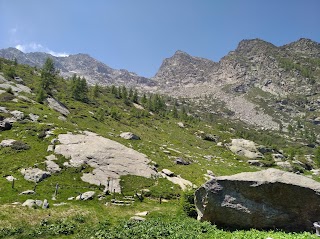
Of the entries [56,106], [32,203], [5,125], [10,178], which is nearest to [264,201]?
[32,203]

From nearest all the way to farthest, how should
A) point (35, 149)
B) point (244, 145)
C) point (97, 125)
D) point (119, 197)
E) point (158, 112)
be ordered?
point (119, 197)
point (35, 149)
point (97, 125)
point (244, 145)
point (158, 112)

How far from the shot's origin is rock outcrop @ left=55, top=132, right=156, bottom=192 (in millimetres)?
45844

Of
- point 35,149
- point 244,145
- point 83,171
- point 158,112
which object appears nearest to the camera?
point 83,171

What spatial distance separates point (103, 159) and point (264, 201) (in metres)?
30.6

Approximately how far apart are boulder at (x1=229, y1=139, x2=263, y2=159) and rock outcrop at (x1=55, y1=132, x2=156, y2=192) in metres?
63.2

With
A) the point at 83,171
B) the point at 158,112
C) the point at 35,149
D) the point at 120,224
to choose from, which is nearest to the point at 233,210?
the point at 120,224

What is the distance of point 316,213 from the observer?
27.6 meters

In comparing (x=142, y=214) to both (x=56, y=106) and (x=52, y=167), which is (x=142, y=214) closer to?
(x=52, y=167)

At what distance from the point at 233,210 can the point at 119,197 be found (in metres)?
17.7

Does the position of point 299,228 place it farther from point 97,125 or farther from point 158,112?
point 158,112

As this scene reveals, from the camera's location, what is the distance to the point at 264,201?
95.5ft

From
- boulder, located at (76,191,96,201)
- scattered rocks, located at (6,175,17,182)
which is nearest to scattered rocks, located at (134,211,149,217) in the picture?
boulder, located at (76,191,96,201)

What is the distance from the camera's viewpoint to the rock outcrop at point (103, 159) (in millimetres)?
45844

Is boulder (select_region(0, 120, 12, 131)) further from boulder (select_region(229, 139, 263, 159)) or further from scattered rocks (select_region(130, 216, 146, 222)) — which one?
boulder (select_region(229, 139, 263, 159))
